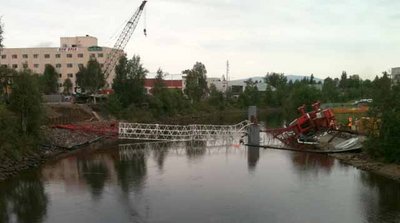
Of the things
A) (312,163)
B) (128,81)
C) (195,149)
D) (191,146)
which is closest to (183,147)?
(191,146)

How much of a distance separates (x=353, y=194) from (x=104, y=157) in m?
21.4

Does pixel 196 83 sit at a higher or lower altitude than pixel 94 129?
higher

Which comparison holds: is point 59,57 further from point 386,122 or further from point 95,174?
point 386,122

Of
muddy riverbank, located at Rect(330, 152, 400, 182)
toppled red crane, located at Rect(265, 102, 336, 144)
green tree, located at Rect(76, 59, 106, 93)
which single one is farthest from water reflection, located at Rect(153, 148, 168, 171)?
green tree, located at Rect(76, 59, 106, 93)

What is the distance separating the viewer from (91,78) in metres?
73.2

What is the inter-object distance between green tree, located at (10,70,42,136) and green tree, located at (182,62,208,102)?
208 ft

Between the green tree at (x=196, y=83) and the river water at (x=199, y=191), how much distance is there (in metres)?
62.8

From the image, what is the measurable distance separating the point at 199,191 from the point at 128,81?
49477 millimetres

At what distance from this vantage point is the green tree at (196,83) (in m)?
103

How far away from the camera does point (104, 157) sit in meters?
39.9

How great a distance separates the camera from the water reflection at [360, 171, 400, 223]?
2238 cm

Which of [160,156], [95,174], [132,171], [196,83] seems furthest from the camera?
[196,83]

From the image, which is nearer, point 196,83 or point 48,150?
point 48,150

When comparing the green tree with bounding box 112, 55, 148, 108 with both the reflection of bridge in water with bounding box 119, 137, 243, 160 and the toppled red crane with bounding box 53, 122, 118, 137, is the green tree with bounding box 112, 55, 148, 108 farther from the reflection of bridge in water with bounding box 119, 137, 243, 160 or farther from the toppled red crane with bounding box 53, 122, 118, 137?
the reflection of bridge in water with bounding box 119, 137, 243, 160
